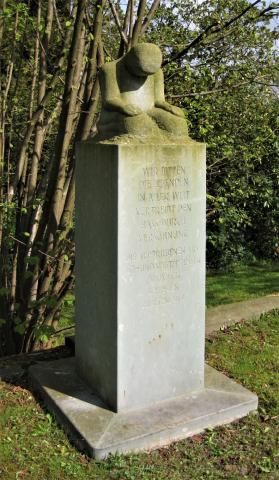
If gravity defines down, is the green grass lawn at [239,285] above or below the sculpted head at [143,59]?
below

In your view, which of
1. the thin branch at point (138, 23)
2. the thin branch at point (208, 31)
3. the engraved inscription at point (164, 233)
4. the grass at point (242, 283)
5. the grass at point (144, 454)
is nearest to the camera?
the grass at point (144, 454)

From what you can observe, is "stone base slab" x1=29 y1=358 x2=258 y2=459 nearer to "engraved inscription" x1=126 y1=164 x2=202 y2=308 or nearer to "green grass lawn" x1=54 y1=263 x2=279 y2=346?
"engraved inscription" x1=126 y1=164 x2=202 y2=308

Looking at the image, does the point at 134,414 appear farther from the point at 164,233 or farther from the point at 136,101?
the point at 136,101

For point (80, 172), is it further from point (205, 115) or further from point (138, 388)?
point (205, 115)

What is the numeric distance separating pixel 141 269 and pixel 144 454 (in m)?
1.15

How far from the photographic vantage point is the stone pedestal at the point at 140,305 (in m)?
3.64

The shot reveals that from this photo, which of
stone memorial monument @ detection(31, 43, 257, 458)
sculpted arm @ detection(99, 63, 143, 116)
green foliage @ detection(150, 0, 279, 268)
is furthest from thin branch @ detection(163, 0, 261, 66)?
sculpted arm @ detection(99, 63, 143, 116)

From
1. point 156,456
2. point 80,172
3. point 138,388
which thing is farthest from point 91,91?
point 156,456

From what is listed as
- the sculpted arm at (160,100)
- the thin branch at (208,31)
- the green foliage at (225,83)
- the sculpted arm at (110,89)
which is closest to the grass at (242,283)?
the green foliage at (225,83)

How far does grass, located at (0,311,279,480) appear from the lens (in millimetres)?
3379

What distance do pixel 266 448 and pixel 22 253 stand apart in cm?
303

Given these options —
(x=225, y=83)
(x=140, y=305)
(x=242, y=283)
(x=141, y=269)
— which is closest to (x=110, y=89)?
(x=141, y=269)

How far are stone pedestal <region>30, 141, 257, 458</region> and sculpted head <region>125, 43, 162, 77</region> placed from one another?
54 cm

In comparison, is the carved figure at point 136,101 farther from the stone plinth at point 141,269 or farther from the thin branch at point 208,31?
the thin branch at point 208,31
